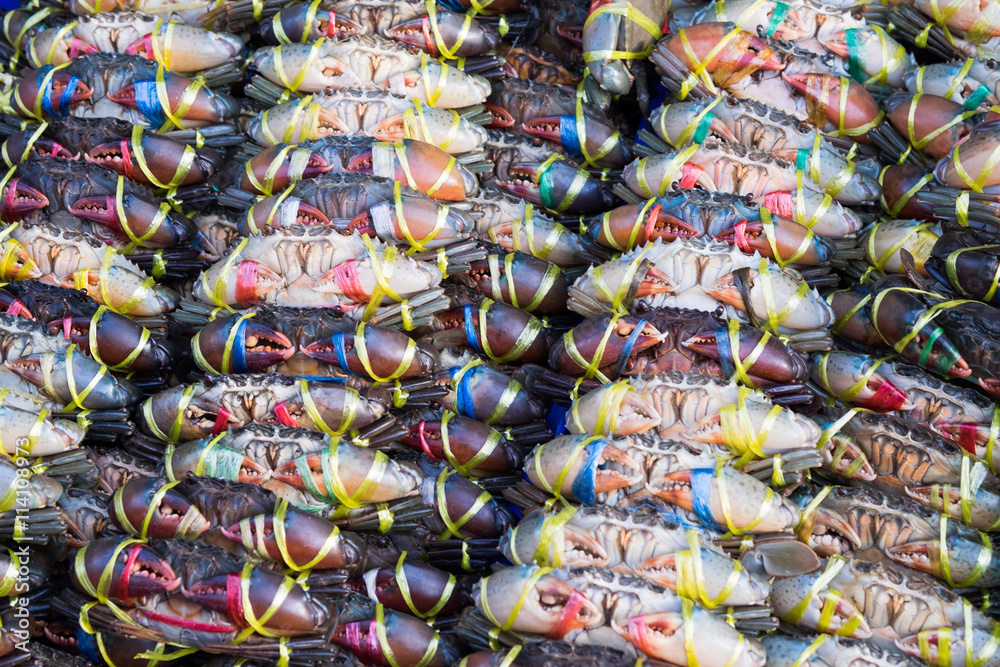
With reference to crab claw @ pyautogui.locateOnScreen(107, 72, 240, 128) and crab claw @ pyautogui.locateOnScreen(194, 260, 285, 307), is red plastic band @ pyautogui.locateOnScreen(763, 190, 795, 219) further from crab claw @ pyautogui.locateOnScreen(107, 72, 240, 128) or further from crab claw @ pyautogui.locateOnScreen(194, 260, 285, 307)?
crab claw @ pyautogui.locateOnScreen(107, 72, 240, 128)

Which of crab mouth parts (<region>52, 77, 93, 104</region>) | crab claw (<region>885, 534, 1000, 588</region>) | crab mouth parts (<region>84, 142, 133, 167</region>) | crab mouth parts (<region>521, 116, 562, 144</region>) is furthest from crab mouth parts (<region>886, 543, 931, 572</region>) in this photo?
crab mouth parts (<region>52, 77, 93, 104</region>)

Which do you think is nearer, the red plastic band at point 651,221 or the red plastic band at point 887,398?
the red plastic band at point 887,398

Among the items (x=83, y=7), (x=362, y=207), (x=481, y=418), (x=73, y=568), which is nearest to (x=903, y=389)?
(x=481, y=418)

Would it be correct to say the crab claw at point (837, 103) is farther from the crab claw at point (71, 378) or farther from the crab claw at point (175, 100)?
the crab claw at point (71, 378)

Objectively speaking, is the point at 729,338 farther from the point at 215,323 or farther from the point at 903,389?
the point at 215,323

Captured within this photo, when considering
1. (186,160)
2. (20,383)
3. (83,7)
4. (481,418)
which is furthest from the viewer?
(83,7)

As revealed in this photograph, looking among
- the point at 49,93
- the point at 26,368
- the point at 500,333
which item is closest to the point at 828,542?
the point at 500,333

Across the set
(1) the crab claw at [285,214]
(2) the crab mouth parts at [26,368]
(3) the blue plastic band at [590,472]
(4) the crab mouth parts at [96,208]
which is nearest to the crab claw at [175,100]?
→ (4) the crab mouth parts at [96,208]
